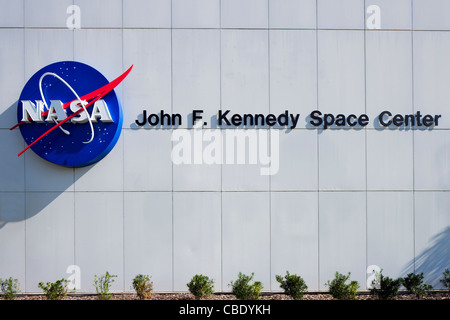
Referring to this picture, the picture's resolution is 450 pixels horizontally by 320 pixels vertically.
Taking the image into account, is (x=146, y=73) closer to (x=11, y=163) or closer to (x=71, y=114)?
(x=71, y=114)

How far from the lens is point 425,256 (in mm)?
9180

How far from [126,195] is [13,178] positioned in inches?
96.3

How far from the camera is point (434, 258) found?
9.19m

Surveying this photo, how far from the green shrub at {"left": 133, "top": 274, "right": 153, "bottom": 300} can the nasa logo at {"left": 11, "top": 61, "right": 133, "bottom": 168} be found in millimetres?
2651

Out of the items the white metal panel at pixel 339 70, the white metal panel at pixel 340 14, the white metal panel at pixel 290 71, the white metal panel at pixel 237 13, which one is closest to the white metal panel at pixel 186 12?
the white metal panel at pixel 237 13

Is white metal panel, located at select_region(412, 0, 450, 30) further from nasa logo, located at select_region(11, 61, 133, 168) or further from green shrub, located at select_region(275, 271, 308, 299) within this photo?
nasa logo, located at select_region(11, 61, 133, 168)

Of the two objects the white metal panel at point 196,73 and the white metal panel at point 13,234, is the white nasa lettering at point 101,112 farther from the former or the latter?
the white metal panel at point 13,234


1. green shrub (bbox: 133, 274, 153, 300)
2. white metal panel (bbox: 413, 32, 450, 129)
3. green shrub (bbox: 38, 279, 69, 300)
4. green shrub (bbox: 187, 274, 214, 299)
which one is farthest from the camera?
white metal panel (bbox: 413, 32, 450, 129)

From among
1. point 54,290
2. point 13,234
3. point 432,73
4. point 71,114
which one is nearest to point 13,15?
point 71,114

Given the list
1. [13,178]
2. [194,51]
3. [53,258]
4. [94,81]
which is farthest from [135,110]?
[53,258]

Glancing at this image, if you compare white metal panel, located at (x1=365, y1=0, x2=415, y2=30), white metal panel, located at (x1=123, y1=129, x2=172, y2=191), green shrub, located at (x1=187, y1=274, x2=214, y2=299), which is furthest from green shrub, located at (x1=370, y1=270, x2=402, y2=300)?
white metal panel, located at (x1=365, y1=0, x2=415, y2=30)

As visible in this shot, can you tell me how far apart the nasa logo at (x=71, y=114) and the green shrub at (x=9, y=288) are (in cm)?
266

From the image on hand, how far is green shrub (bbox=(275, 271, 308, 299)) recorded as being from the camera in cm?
845
